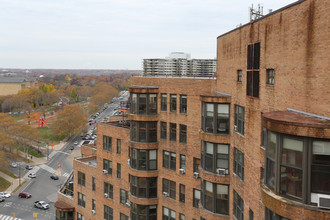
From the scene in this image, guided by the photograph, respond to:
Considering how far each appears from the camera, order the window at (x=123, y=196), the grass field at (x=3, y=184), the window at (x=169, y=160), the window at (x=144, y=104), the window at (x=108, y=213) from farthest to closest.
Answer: the grass field at (x=3, y=184) < the window at (x=108, y=213) < the window at (x=123, y=196) < the window at (x=144, y=104) < the window at (x=169, y=160)

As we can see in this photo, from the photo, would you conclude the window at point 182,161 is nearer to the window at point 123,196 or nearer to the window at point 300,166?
the window at point 123,196

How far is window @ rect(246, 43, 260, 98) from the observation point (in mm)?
15508

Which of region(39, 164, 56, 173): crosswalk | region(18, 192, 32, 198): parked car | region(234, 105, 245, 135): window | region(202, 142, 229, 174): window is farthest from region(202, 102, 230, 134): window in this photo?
region(39, 164, 56, 173): crosswalk

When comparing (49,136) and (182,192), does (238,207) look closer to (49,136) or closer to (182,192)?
(182,192)

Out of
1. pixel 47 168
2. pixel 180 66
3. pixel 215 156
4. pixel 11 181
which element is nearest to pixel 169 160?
pixel 215 156

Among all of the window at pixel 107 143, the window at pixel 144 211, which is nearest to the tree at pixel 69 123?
the window at pixel 107 143

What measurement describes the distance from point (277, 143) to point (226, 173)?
1031 cm

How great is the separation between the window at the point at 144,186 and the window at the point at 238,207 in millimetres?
9738

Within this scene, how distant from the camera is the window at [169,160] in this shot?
26341 mm

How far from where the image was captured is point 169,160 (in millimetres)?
26625

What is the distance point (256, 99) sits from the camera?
1557cm

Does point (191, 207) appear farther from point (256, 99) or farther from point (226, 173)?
point (256, 99)

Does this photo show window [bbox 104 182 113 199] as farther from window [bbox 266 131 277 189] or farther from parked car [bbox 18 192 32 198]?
parked car [bbox 18 192 32 198]

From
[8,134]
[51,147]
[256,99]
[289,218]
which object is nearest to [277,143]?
[289,218]
